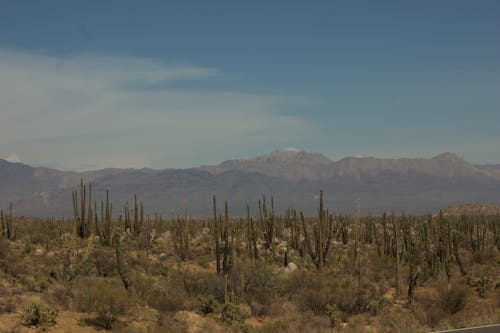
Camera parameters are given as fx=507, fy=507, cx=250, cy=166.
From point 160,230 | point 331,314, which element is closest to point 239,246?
point 160,230

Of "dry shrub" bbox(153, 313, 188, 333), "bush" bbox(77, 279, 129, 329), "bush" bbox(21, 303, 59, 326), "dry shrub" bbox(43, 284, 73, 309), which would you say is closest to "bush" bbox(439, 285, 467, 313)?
"dry shrub" bbox(153, 313, 188, 333)

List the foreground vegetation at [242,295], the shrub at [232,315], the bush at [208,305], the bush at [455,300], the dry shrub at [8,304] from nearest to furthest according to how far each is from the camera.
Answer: the dry shrub at [8,304] → the foreground vegetation at [242,295] → the shrub at [232,315] → the bush at [208,305] → the bush at [455,300]

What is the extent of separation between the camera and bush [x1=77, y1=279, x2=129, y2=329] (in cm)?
1345

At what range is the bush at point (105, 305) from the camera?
44.1 feet

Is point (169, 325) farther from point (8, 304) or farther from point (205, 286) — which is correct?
point (205, 286)

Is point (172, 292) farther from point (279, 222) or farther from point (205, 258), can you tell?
point (279, 222)

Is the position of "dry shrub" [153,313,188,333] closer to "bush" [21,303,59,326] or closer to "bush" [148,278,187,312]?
"bush" [148,278,187,312]

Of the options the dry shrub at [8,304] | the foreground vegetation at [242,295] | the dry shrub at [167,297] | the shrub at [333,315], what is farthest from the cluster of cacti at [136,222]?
the shrub at [333,315]

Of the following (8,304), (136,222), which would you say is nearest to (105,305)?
(8,304)

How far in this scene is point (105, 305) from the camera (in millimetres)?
13547

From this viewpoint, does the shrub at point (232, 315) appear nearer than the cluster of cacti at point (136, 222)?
Yes

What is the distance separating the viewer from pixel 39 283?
63.4ft

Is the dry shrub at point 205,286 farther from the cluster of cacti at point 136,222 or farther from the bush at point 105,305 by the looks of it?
the cluster of cacti at point 136,222

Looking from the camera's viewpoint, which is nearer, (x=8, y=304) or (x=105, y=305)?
(x=105, y=305)
